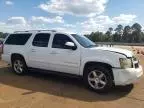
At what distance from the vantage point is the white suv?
283 inches

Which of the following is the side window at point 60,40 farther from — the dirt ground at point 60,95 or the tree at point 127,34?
the tree at point 127,34

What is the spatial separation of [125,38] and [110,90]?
128m

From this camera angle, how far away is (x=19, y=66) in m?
9.98

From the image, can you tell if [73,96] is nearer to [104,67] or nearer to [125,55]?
[104,67]

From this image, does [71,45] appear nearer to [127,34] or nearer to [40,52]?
[40,52]

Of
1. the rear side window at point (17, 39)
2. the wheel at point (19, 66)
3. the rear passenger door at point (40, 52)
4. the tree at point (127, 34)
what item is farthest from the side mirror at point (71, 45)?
the tree at point (127, 34)

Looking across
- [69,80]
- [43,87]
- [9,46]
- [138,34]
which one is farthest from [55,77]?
[138,34]

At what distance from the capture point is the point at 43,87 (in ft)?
26.1

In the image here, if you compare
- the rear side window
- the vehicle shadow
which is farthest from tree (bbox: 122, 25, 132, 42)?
the vehicle shadow

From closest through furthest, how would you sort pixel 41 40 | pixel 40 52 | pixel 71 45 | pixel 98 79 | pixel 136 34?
1. pixel 98 79
2. pixel 71 45
3. pixel 40 52
4. pixel 41 40
5. pixel 136 34

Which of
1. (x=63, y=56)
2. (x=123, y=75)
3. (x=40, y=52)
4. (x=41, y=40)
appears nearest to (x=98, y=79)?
(x=123, y=75)

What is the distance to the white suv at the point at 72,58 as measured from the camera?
23.5ft

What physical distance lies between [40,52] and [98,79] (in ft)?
8.67

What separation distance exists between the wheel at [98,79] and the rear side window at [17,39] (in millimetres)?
3347
